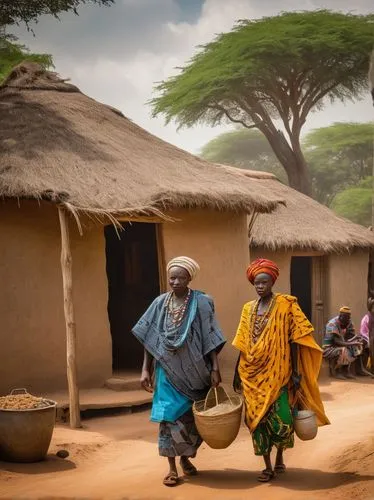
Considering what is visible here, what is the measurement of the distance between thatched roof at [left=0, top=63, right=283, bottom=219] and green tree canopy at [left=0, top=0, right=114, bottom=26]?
8.72 feet

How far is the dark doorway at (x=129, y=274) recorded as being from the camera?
12.2m

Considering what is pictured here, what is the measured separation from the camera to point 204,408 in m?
5.47

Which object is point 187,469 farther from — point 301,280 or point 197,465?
point 301,280

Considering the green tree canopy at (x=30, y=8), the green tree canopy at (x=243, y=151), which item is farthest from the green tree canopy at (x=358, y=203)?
the green tree canopy at (x=30, y=8)

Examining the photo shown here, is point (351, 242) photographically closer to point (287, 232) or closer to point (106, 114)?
point (287, 232)

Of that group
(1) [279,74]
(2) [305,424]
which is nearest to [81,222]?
(2) [305,424]

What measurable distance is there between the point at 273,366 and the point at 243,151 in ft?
103

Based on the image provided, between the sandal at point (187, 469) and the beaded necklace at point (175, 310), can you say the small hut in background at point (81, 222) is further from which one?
the sandal at point (187, 469)

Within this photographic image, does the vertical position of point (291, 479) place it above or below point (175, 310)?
below

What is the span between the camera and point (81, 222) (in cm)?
921

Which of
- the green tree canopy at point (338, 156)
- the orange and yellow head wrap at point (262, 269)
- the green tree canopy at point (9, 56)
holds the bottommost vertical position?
the orange and yellow head wrap at point (262, 269)

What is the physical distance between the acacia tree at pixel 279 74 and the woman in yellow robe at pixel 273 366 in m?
16.1

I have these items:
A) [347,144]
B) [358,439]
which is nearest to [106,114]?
[358,439]

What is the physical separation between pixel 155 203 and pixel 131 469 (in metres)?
3.61
